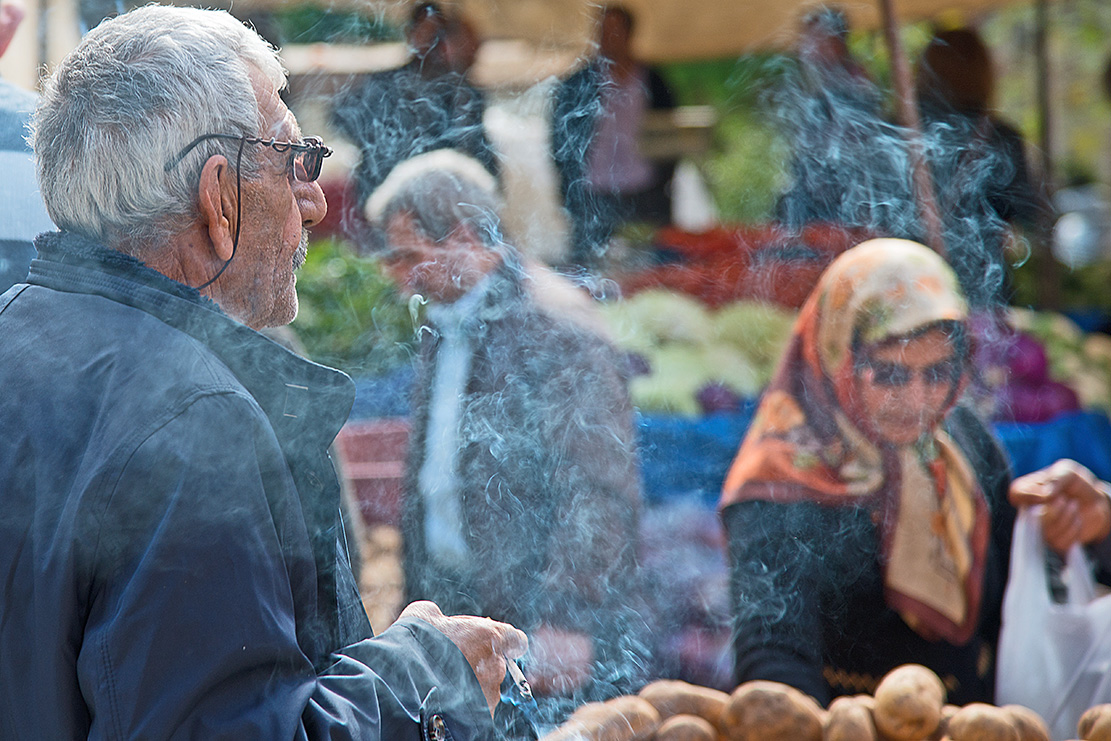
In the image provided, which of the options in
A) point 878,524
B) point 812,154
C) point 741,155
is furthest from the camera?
point 741,155

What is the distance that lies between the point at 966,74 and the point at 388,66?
2916 mm

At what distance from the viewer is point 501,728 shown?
5.54 feet

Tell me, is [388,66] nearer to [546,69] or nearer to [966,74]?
[546,69]

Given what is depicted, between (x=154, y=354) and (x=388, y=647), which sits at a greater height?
(x=154, y=354)

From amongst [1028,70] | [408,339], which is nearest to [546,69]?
[408,339]

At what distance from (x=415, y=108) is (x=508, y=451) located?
64.7 inches

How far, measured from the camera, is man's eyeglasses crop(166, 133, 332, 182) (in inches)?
48.8

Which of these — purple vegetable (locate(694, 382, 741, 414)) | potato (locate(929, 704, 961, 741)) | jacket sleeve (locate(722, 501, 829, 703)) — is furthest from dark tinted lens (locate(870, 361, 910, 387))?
purple vegetable (locate(694, 382, 741, 414))

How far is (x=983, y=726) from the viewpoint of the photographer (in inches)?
70.0

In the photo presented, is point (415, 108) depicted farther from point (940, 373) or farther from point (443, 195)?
point (940, 373)

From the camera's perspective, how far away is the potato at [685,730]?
1.78 m

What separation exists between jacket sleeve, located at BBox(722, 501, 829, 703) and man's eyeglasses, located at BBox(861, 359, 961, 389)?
391mm

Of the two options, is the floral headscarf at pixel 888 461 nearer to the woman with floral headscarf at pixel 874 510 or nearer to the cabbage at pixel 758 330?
the woman with floral headscarf at pixel 874 510

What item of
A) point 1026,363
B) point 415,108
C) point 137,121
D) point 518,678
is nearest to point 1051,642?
point 518,678
